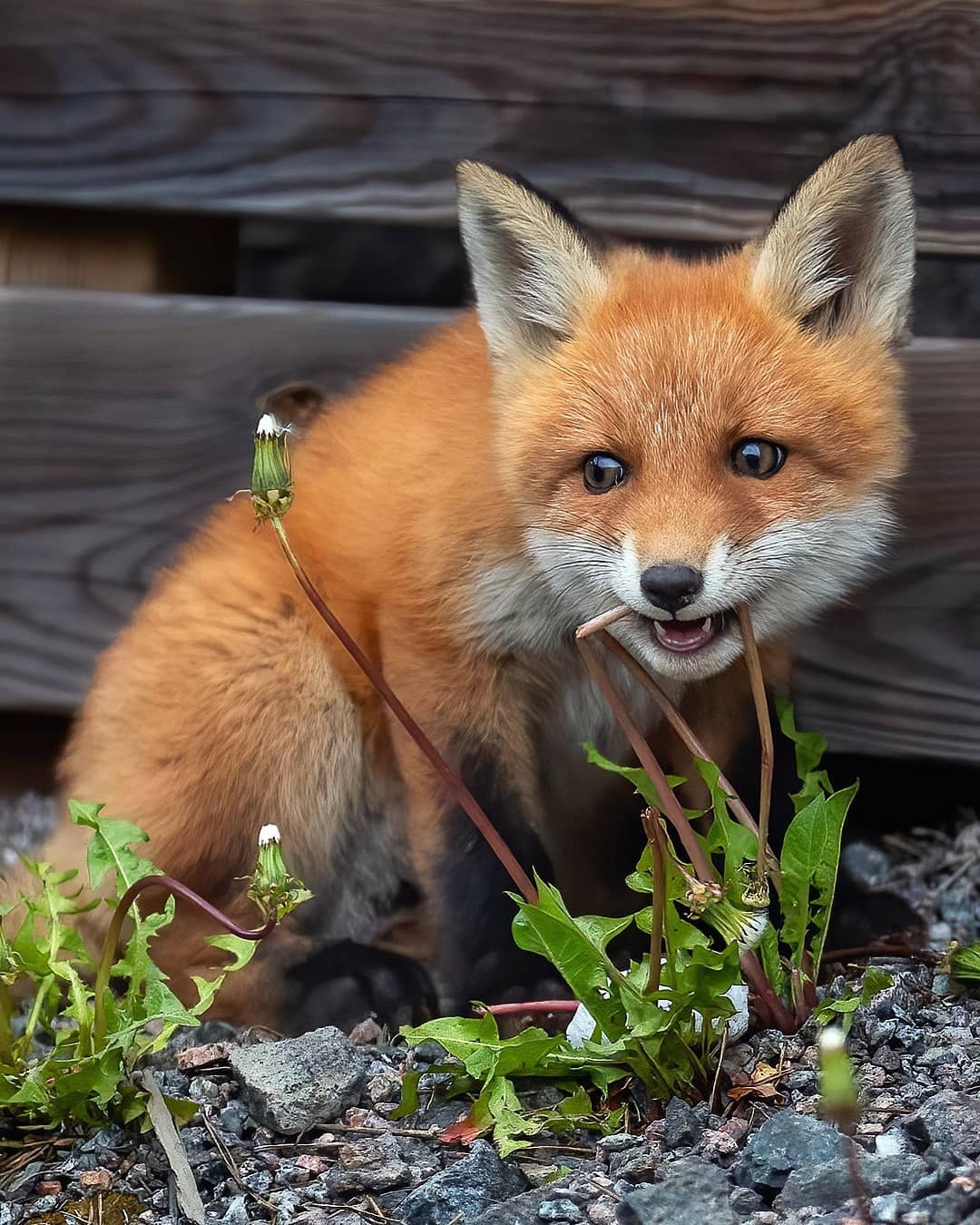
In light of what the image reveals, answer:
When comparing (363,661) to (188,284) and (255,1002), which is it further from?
(188,284)

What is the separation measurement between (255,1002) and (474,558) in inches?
40.5

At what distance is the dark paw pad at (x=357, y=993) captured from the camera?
8.89 ft

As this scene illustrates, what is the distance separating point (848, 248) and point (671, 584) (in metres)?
0.81

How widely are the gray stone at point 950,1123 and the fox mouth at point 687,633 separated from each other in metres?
0.82

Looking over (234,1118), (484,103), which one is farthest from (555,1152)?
(484,103)

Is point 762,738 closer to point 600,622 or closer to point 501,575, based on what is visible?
point 600,622

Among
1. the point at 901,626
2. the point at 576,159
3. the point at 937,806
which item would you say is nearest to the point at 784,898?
the point at 901,626

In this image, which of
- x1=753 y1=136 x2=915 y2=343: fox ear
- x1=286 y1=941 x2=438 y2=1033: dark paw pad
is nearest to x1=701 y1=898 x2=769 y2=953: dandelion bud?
x1=286 y1=941 x2=438 y2=1033: dark paw pad

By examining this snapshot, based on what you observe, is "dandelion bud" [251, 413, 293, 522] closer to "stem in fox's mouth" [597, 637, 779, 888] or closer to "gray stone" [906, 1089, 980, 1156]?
"stem in fox's mouth" [597, 637, 779, 888]

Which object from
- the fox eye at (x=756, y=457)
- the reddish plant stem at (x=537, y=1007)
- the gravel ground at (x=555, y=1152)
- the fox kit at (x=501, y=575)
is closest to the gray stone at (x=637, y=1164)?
the gravel ground at (x=555, y=1152)

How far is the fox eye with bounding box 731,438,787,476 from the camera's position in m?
2.33

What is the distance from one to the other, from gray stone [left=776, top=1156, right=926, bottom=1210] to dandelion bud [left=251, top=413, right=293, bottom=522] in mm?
1186

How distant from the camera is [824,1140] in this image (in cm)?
183

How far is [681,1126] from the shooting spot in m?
2.00
